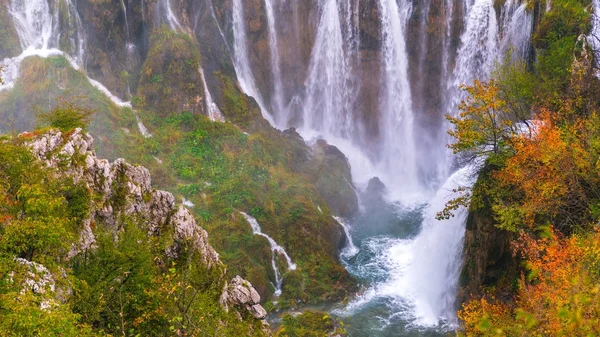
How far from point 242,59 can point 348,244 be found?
1796 cm

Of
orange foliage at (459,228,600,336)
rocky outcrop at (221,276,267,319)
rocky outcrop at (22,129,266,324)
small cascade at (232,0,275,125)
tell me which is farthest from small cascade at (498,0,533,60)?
rocky outcrop at (22,129,266,324)

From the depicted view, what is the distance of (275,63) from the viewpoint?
1565 inches

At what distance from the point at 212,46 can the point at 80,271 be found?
28316 millimetres

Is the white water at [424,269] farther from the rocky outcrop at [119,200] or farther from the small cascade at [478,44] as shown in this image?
the small cascade at [478,44]

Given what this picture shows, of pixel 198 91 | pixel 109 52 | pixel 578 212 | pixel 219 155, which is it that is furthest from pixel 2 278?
pixel 109 52

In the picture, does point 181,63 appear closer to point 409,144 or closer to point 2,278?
point 409,144

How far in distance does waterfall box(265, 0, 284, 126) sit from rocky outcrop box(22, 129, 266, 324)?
2456 centimetres

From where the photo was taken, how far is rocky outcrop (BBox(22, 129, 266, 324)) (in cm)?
1318

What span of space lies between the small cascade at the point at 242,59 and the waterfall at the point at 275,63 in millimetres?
1273

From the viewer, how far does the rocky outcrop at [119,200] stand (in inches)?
519

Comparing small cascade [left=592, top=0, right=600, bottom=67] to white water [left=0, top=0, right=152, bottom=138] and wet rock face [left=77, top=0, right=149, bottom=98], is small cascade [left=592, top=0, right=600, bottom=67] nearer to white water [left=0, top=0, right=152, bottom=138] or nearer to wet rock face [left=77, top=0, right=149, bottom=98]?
white water [left=0, top=0, right=152, bottom=138]

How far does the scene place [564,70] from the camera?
76.5 ft

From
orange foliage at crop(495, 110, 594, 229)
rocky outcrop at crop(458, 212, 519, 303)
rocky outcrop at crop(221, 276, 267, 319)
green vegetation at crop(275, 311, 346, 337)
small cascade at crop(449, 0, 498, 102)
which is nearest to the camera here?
rocky outcrop at crop(221, 276, 267, 319)

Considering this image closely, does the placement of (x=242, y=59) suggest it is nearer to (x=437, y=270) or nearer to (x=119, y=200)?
(x=437, y=270)
